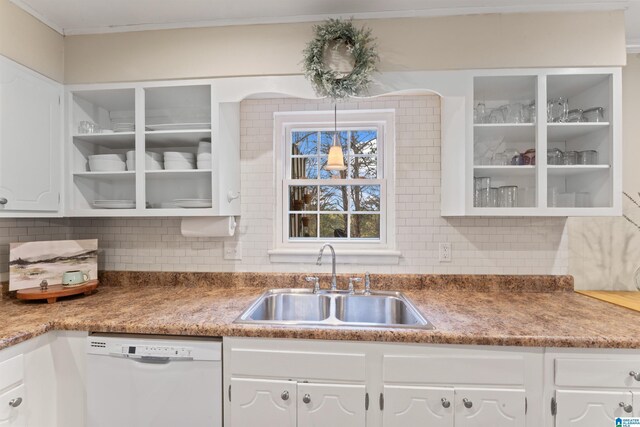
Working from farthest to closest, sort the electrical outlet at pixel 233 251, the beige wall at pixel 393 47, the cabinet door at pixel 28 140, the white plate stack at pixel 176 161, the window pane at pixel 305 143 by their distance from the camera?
the window pane at pixel 305 143 → the electrical outlet at pixel 233 251 → the white plate stack at pixel 176 161 → the beige wall at pixel 393 47 → the cabinet door at pixel 28 140

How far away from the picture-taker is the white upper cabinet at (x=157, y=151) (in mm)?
1864

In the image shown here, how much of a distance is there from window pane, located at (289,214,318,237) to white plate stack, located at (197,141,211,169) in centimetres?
66

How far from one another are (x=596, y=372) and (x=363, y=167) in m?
1.56

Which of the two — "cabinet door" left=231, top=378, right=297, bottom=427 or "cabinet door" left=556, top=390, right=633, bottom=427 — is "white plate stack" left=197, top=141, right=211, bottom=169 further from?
"cabinet door" left=556, top=390, right=633, bottom=427

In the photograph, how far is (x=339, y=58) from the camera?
5.50 ft

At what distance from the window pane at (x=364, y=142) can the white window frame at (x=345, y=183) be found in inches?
1.4

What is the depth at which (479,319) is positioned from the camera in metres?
1.47

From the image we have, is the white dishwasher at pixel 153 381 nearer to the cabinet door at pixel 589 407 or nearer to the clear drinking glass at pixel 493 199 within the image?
the cabinet door at pixel 589 407

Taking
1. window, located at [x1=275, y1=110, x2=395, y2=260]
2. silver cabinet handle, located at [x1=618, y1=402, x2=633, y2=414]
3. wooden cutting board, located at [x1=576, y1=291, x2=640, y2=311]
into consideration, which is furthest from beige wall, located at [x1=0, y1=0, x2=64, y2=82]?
wooden cutting board, located at [x1=576, y1=291, x2=640, y2=311]

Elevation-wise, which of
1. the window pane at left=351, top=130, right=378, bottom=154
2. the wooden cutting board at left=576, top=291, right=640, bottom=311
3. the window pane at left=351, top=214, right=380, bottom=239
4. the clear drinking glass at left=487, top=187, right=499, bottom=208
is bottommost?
the wooden cutting board at left=576, top=291, right=640, bottom=311

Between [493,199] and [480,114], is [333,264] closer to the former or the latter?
[493,199]

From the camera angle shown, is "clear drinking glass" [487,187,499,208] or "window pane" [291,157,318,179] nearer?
"clear drinking glass" [487,187,499,208]

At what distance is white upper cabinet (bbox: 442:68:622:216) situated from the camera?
1.69 metres

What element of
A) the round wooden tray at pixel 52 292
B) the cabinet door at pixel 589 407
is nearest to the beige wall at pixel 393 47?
the round wooden tray at pixel 52 292
